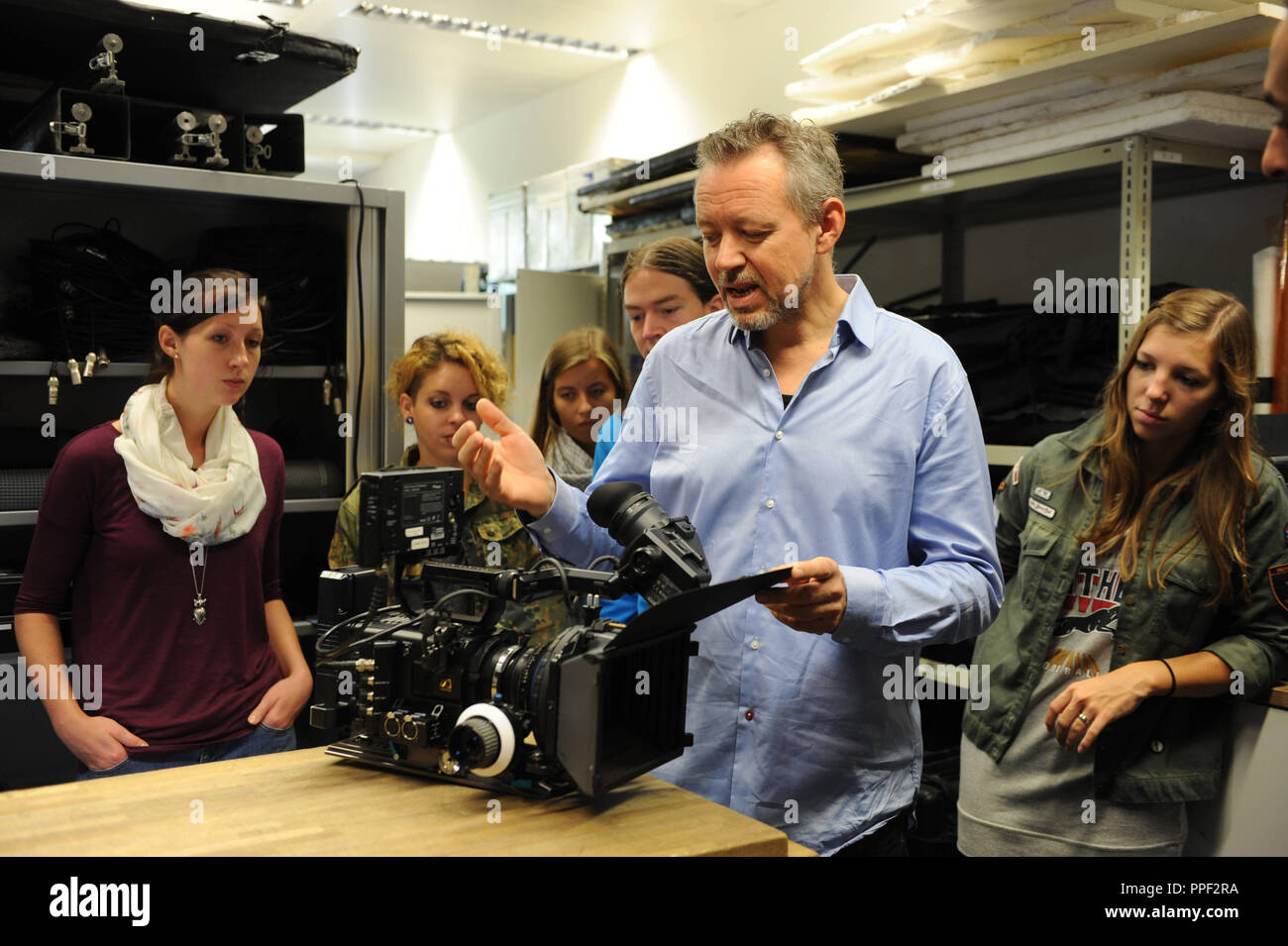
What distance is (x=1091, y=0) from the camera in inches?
84.2

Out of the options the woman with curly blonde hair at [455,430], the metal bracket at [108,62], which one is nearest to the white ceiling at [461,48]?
the metal bracket at [108,62]

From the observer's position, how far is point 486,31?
5395 millimetres

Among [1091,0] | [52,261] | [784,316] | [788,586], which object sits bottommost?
[788,586]

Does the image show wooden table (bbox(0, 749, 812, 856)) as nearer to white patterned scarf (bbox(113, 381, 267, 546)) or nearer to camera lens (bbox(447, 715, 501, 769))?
camera lens (bbox(447, 715, 501, 769))

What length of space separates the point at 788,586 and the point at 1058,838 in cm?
113

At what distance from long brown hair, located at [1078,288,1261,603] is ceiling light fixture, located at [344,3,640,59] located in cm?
410

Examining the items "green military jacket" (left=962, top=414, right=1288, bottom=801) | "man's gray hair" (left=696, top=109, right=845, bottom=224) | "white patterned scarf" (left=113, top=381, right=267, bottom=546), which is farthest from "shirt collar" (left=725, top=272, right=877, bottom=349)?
"white patterned scarf" (left=113, top=381, right=267, bottom=546)

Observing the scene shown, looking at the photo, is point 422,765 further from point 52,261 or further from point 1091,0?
point 1091,0

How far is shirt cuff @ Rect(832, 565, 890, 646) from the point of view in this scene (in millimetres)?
1256

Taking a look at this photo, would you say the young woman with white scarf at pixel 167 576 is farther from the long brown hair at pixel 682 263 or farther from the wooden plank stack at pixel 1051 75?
the wooden plank stack at pixel 1051 75

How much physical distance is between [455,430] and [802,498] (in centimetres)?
112

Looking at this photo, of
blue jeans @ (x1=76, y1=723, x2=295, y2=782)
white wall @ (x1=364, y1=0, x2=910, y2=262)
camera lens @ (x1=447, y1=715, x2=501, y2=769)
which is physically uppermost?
white wall @ (x1=364, y1=0, x2=910, y2=262)
